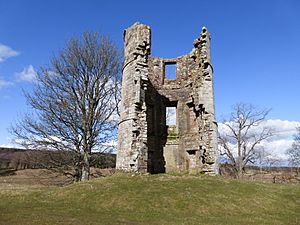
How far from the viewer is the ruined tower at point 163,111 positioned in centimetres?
1689

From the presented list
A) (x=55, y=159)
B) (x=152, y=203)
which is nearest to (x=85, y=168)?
(x=55, y=159)

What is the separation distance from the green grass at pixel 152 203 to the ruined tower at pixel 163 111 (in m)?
2.74

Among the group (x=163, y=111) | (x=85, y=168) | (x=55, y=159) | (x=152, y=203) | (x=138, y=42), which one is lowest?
(x=152, y=203)

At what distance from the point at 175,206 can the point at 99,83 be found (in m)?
13.5

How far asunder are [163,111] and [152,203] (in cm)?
1106

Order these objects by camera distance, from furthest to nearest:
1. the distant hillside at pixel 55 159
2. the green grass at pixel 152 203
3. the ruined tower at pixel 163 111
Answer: the distant hillside at pixel 55 159 → the ruined tower at pixel 163 111 → the green grass at pixel 152 203

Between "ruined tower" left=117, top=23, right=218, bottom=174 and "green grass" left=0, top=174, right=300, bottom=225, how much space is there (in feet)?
8.98

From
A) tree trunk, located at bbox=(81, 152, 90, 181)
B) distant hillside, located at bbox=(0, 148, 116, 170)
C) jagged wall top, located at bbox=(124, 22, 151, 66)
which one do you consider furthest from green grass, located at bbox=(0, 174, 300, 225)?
jagged wall top, located at bbox=(124, 22, 151, 66)

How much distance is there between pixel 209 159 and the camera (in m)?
17.8

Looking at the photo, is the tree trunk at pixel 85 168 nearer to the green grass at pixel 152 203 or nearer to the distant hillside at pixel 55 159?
the distant hillside at pixel 55 159

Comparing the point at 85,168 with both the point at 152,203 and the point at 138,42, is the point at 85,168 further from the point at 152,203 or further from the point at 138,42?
the point at 152,203

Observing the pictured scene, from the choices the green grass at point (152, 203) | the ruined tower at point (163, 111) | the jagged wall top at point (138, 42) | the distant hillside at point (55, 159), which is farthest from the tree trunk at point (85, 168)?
the jagged wall top at point (138, 42)

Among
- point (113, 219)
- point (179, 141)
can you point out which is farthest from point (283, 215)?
point (179, 141)

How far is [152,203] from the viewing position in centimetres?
1098
